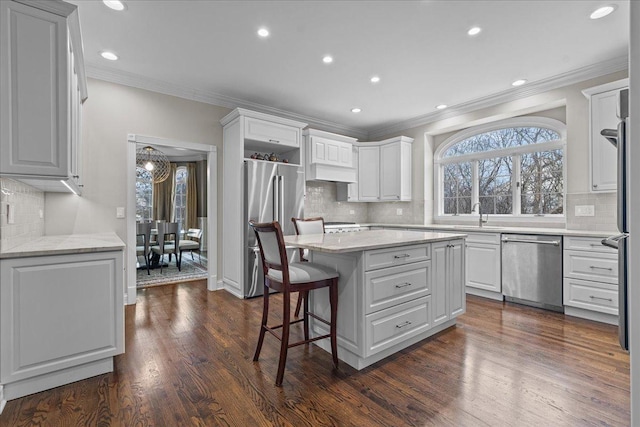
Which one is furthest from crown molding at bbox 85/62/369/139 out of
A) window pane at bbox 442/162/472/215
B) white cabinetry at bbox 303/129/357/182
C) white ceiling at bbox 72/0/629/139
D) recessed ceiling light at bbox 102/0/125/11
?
window pane at bbox 442/162/472/215

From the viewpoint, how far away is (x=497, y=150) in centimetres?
465

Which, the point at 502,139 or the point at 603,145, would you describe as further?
the point at 502,139

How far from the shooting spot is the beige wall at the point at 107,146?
131 inches

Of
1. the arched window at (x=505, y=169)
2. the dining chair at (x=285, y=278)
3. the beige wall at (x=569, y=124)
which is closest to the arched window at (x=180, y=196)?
the beige wall at (x=569, y=124)

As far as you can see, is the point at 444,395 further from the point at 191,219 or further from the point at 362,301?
the point at 191,219

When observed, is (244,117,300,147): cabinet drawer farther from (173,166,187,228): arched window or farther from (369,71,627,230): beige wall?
(173,166,187,228): arched window

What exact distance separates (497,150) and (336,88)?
103 inches

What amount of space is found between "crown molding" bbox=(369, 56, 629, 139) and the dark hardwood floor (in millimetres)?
2744

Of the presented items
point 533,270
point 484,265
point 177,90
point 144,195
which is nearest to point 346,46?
point 177,90

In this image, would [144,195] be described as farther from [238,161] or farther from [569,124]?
[569,124]

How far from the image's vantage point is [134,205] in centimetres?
368

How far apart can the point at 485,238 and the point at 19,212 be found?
4691 mm

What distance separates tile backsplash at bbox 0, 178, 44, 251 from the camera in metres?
1.95

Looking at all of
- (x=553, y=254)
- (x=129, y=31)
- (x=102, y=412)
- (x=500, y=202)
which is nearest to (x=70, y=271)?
(x=102, y=412)
